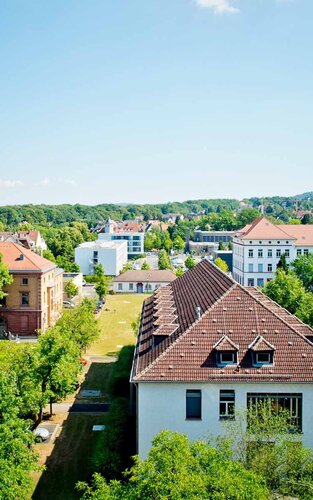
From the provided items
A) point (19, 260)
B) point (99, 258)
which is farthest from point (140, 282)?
point (19, 260)

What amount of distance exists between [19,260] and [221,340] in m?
36.9

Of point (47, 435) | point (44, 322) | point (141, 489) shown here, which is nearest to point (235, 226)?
point (44, 322)

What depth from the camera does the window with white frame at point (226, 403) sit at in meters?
20.9

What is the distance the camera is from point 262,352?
21094 millimetres

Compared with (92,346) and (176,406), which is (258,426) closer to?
(176,406)

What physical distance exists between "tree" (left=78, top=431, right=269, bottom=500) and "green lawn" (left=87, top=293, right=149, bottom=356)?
32.7m

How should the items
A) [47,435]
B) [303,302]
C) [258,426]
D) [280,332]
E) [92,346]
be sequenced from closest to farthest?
[258,426]
[280,332]
[47,435]
[303,302]
[92,346]

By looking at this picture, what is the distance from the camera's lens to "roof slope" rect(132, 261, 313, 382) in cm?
2077

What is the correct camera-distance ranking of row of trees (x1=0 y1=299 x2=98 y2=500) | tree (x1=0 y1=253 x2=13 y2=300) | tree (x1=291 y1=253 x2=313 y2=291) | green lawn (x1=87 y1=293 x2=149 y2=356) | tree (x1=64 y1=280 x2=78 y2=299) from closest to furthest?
row of trees (x1=0 y1=299 x2=98 y2=500) → green lawn (x1=87 y1=293 x2=149 y2=356) → tree (x1=0 y1=253 x2=13 y2=300) → tree (x1=291 y1=253 x2=313 y2=291) → tree (x1=64 y1=280 x2=78 y2=299)

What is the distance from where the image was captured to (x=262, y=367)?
69.1 ft

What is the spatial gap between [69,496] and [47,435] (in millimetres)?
6372

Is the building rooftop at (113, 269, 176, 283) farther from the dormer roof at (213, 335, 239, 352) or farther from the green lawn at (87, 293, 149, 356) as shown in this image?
the dormer roof at (213, 335, 239, 352)

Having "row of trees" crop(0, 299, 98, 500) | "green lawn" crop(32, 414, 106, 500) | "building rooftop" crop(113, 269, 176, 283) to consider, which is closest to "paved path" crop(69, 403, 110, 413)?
"green lawn" crop(32, 414, 106, 500)

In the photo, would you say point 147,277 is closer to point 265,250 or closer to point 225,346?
point 265,250
